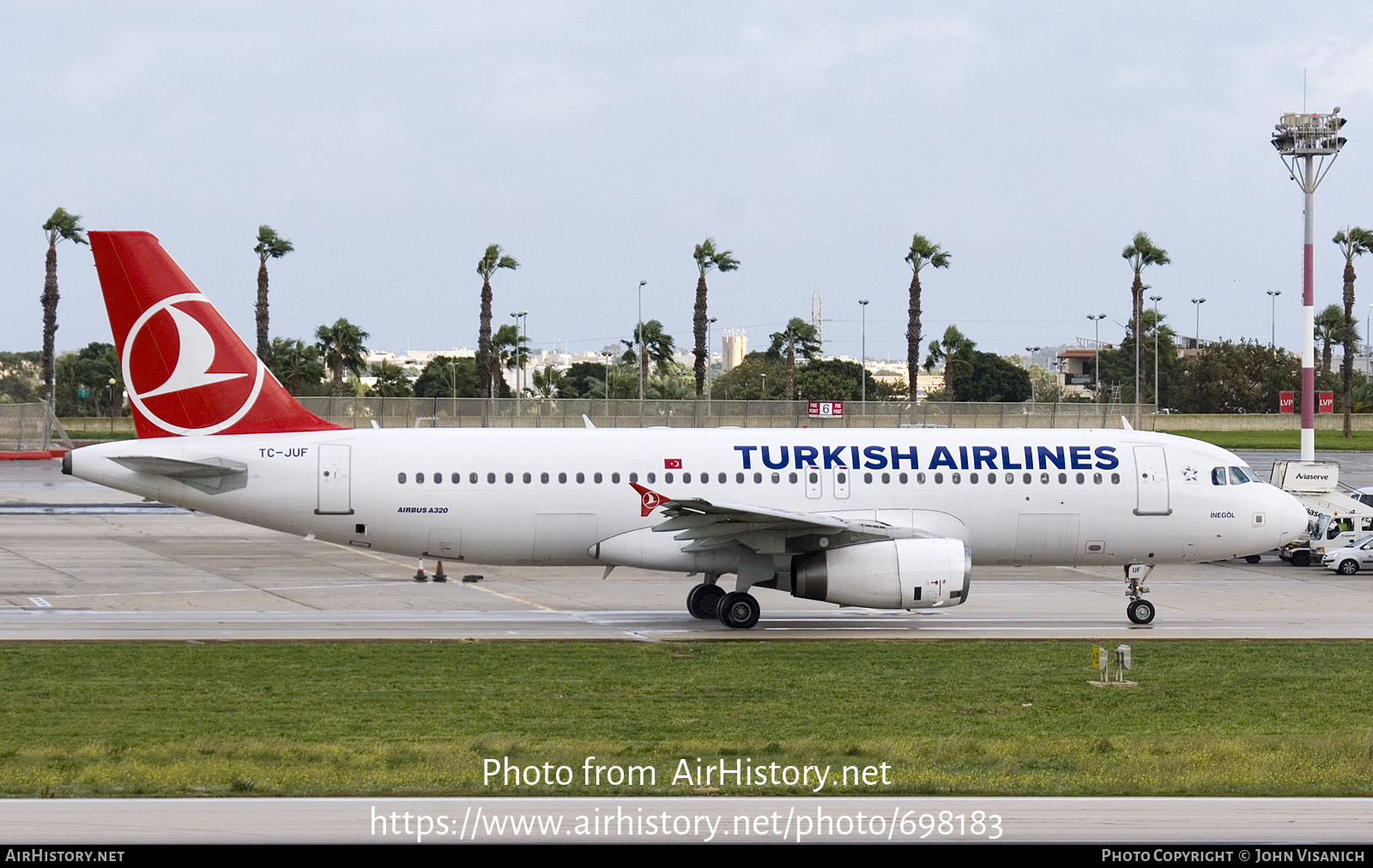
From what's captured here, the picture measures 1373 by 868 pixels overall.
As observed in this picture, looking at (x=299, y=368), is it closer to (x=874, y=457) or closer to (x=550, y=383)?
(x=550, y=383)

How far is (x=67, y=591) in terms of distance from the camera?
31547mm

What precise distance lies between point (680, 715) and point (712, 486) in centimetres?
930

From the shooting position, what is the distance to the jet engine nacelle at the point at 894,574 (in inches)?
1001

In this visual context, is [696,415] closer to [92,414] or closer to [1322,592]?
[1322,592]

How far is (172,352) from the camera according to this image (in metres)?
27.1

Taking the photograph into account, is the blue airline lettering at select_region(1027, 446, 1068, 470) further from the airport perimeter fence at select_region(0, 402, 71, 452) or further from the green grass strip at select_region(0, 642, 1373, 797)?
the airport perimeter fence at select_region(0, 402, 71, 452)

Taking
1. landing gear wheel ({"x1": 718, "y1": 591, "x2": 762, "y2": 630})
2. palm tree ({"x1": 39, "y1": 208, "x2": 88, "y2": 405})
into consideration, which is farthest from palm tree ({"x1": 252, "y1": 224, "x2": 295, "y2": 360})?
landing gear wheel ({"x1": 718, "y1": 591, "x2": 762, "y2": 630})

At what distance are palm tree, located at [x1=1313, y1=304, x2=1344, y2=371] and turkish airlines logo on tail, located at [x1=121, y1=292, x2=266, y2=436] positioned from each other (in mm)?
121362

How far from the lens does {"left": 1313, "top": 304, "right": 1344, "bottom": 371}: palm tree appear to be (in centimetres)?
13075

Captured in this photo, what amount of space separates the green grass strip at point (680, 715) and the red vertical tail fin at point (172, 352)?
504 cm

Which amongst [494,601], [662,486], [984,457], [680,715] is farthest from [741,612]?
[680,715]

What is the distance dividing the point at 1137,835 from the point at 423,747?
25.8ft

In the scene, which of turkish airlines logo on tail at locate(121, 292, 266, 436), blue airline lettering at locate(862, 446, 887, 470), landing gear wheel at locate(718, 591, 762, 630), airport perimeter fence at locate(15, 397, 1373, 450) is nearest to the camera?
landing gear wheel at locate(718, 591, 762, 630)

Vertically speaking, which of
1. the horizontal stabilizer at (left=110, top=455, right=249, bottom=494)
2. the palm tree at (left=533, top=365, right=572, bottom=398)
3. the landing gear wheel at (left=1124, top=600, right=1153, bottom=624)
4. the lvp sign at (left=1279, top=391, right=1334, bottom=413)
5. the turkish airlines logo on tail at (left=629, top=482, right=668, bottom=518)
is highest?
the palm tree at (left=533, top=365, right=572, bottom=398)
